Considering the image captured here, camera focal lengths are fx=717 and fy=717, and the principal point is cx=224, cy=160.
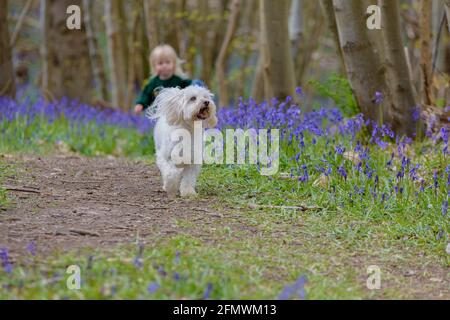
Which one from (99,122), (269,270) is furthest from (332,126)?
(269,270)

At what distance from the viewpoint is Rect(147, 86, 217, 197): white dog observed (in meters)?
5.91

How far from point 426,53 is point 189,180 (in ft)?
12.3

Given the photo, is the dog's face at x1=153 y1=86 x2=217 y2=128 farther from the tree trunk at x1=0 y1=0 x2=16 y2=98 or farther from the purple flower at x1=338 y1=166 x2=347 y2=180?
the tree trunk at x1=0 y1=0 x2=16 y2=98

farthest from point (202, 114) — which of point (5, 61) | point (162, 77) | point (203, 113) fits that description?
point (5, 61)

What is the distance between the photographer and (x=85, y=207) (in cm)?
537

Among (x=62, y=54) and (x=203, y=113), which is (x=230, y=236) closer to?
(x=203, y=113)

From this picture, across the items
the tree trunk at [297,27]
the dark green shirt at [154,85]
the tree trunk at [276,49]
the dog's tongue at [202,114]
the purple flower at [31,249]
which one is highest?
the tree trunk at [297,27]

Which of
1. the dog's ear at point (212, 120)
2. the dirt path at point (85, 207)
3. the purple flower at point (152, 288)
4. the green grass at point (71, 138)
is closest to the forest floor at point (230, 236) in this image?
the dirt path at point (85, 207)

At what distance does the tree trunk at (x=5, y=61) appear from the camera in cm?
1052

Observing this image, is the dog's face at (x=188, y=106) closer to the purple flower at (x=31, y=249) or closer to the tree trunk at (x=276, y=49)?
the purple flower at (x=31, y=249)

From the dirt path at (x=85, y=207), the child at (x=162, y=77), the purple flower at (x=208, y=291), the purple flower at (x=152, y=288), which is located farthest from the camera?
the child at (x=162, y=77)

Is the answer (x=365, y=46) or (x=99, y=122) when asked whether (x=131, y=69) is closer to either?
(x=99, y=122)

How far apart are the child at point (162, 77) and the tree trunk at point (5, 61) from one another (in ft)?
10.2
